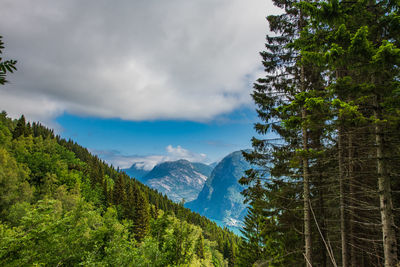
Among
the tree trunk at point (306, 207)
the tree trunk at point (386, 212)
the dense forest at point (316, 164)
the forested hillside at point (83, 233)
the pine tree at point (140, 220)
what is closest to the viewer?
the tree trunk at point (386, 212)

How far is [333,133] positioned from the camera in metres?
6.25

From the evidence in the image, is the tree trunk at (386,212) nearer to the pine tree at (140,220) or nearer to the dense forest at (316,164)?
the dense forest at (316,164)

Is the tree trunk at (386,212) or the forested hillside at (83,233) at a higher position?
the tree trunk at (386,212)

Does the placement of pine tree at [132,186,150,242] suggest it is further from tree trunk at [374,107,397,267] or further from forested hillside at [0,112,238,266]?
tree trunk at [374,107,397,267]

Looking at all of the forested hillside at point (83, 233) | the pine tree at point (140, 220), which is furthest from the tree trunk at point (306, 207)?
the pine tree at point (140, 220)

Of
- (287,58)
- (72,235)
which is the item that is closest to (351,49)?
(287,58)

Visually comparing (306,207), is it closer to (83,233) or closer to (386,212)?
(386,212)

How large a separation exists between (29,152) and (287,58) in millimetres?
85500

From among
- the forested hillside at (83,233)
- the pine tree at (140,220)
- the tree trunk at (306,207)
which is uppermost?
the tree trunk at (306,207)

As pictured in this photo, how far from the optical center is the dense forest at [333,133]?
515 centimetres

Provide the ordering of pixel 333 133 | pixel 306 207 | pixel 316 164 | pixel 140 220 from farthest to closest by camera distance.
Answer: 1. pixel 140 220
2. pixel 316 164
3. pixel 306 207
4. pixel 333 133

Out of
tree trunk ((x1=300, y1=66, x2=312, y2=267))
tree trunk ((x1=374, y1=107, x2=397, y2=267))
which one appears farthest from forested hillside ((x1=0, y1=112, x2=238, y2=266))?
tree trunk ((x1=374, y1=107, x2=397, y2=267))

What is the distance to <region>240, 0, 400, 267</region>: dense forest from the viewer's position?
203 inches

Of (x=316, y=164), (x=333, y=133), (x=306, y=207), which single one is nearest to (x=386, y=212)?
(x=333, y=133)
